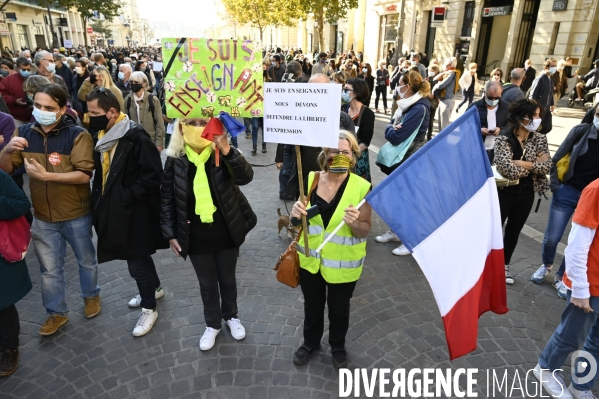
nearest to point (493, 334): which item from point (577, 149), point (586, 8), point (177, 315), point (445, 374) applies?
point (445, 374)

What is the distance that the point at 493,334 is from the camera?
3771 millimetres

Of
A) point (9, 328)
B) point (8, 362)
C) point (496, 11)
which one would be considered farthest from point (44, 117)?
point (496, 11)

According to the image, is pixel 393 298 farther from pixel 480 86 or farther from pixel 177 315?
pixel 480 86

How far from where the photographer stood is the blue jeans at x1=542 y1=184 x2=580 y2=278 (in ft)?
13.8

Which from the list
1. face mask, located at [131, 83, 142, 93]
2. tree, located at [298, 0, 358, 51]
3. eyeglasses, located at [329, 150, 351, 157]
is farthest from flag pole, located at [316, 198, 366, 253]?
tree, located at [298, 0, 358, 51]

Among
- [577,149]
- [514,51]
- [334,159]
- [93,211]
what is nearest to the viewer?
[334,159]

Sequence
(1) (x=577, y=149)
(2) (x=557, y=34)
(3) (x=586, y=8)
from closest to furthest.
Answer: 1. (1) (x=577, y=149)
2. (3) (x=586, y=8)
3. (2) (x=557, y=34)

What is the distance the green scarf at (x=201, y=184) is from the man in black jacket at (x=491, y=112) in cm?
448

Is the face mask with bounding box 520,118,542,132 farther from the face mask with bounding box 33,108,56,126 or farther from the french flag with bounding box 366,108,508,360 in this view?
A: the face mask with bounding box 33,108,56,126

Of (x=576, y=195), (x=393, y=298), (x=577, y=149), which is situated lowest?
(x=393, y=298)

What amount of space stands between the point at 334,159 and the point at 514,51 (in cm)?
2115

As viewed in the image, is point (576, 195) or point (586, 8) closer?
point (576, 195)

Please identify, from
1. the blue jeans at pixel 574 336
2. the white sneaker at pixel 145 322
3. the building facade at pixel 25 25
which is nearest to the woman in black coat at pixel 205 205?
the white sneaker at pixel 145 322

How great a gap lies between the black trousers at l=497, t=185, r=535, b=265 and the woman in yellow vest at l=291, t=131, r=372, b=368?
224 cm
